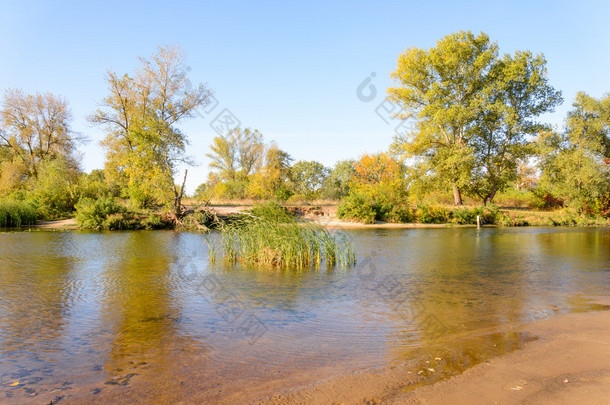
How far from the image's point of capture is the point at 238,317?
6.79 m

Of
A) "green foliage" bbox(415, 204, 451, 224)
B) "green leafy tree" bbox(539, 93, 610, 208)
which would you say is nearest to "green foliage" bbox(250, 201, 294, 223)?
"green foliage" bbox(415, 204, 451, 224)

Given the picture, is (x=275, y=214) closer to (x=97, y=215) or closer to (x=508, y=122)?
(x=97, y=215)

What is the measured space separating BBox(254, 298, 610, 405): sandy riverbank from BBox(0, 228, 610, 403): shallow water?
28 cm

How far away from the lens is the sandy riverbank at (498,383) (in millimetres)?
3621

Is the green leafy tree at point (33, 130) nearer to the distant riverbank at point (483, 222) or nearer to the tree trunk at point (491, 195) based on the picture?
the distant riverbank at point (483, 222)

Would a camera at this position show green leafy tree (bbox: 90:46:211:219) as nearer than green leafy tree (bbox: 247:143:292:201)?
Yes

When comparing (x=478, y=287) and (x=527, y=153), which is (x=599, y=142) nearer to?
(x=527, y=153)

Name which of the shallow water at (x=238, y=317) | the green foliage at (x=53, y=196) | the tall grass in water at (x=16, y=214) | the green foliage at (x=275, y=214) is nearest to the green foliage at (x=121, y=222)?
the tall grass in water at (x=16, y=214)

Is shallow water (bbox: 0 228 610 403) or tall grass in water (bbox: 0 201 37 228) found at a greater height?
tall grass in water (bbox: 0 201 37 228)

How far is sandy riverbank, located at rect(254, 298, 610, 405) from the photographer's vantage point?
362 cm

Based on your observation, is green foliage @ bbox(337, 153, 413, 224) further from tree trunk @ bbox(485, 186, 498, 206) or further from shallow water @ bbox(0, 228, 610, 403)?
A: shallow water @ bbox(0, 228, 610, 403)

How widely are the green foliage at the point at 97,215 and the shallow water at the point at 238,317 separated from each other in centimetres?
1079

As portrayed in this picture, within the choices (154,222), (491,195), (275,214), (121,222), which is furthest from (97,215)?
(491,195)

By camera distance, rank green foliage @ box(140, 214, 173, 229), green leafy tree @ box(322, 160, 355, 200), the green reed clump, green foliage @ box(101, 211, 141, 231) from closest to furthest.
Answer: the green reed clump
green foliage @ box(101, 211, 141, 231)
green foliage @ box(140, 214, 173, 229)
green leafy tree @ box(322, 160, 355, 200)
